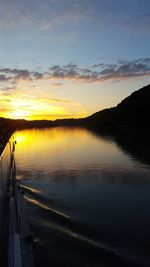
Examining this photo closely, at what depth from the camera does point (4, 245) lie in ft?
70.2

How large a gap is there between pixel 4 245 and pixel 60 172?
128ft

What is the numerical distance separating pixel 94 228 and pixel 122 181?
2221 centimetres

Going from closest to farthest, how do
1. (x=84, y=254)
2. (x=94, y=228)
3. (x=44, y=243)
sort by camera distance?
(x=84, y=254) → (x=44, y=243) → (x=94, y=228)

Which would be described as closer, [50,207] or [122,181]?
[50,207]

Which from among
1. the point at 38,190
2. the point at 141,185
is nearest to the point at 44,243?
the point at 38,190

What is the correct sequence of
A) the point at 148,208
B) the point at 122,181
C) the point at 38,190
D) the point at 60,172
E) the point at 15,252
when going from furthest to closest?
the point at 60,172 < the point at 122,181 < the point at 38,190 < the point at 148,208 < the point at 15,252

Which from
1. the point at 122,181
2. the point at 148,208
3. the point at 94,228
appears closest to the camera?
the point at 94,228

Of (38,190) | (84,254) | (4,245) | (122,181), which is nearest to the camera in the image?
(4,245)

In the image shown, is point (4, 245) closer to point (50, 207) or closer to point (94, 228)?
point (94, 228)

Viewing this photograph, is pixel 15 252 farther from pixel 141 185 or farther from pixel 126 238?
pixel 141 185

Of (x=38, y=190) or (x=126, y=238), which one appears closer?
(x=126, y=238)

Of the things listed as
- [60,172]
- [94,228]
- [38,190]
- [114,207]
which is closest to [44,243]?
[94,228]

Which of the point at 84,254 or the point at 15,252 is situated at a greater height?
the point at 15,252

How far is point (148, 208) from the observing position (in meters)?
33.8
